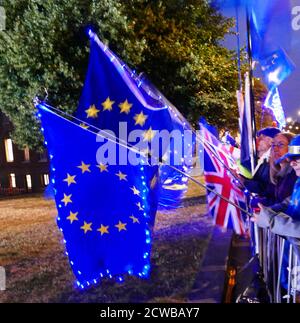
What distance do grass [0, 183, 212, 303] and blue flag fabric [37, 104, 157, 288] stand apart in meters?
0.93

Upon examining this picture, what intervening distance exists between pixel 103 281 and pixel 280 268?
2.77 meters

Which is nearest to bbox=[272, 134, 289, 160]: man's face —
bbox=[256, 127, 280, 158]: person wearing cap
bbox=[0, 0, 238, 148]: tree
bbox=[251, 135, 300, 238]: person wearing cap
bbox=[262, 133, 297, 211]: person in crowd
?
bbox=[262, 133, 297, 211]: person in crowd

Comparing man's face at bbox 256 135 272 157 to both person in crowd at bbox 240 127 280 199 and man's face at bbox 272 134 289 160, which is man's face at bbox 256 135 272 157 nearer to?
person in crowd at bbox 240 127 280 199

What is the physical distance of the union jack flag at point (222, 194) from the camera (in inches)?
180

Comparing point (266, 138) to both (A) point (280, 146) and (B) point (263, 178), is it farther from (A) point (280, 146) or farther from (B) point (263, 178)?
(A) point (280, 146)

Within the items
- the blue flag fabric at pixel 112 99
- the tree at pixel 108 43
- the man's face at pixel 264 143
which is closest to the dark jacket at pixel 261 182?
the man's face at pixel 264 143

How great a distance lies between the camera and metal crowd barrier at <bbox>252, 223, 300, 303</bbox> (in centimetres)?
324

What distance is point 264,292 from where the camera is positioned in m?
3.75

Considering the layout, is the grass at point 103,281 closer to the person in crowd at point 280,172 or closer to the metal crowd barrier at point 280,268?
the metal crowd barrier at point 280,268

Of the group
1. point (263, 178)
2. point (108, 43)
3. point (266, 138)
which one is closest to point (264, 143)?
point (266, 138)

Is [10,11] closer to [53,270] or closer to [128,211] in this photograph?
[53,270]

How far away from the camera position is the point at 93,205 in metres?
3.89

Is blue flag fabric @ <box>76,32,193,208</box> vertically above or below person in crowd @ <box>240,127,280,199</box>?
above

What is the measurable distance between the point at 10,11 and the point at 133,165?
9.05 metres
